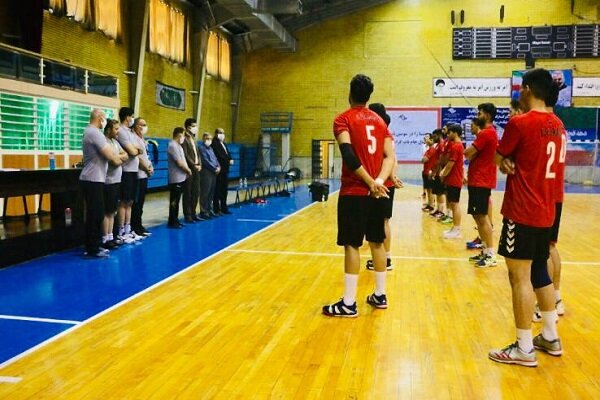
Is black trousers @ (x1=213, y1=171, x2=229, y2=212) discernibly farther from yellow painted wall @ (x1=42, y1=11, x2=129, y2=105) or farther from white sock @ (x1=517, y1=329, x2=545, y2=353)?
white sock @ (x1=517, y1=329, x2=545, y2=353)

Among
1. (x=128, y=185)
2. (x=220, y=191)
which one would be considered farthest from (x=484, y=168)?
(x=220, y=191)

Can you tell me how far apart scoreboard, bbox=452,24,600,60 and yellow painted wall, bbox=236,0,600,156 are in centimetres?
28

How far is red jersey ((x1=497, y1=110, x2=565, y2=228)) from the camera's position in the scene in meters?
3.18

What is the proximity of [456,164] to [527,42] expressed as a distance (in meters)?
17.8

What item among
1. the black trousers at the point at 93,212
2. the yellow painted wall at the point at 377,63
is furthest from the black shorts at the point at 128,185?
the yellow painted wall at the point at 377,63

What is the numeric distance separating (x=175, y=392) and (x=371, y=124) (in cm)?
234

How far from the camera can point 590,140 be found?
22.7m

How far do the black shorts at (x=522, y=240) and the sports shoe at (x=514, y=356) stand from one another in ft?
1.82

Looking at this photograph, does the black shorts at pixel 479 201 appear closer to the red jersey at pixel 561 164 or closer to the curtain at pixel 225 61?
the red jersey at pixel 561 164

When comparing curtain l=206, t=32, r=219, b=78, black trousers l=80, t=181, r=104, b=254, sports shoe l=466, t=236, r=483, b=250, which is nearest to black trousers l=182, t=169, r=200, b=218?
black trousers l=80, t=181, r=104, b=254

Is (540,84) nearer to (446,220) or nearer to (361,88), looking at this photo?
(361,88)

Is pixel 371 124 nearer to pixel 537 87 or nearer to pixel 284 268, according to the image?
pixel 537 87

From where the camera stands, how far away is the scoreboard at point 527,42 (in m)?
22.7

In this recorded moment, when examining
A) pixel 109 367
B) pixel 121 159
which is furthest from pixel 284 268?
pixel 109 367
